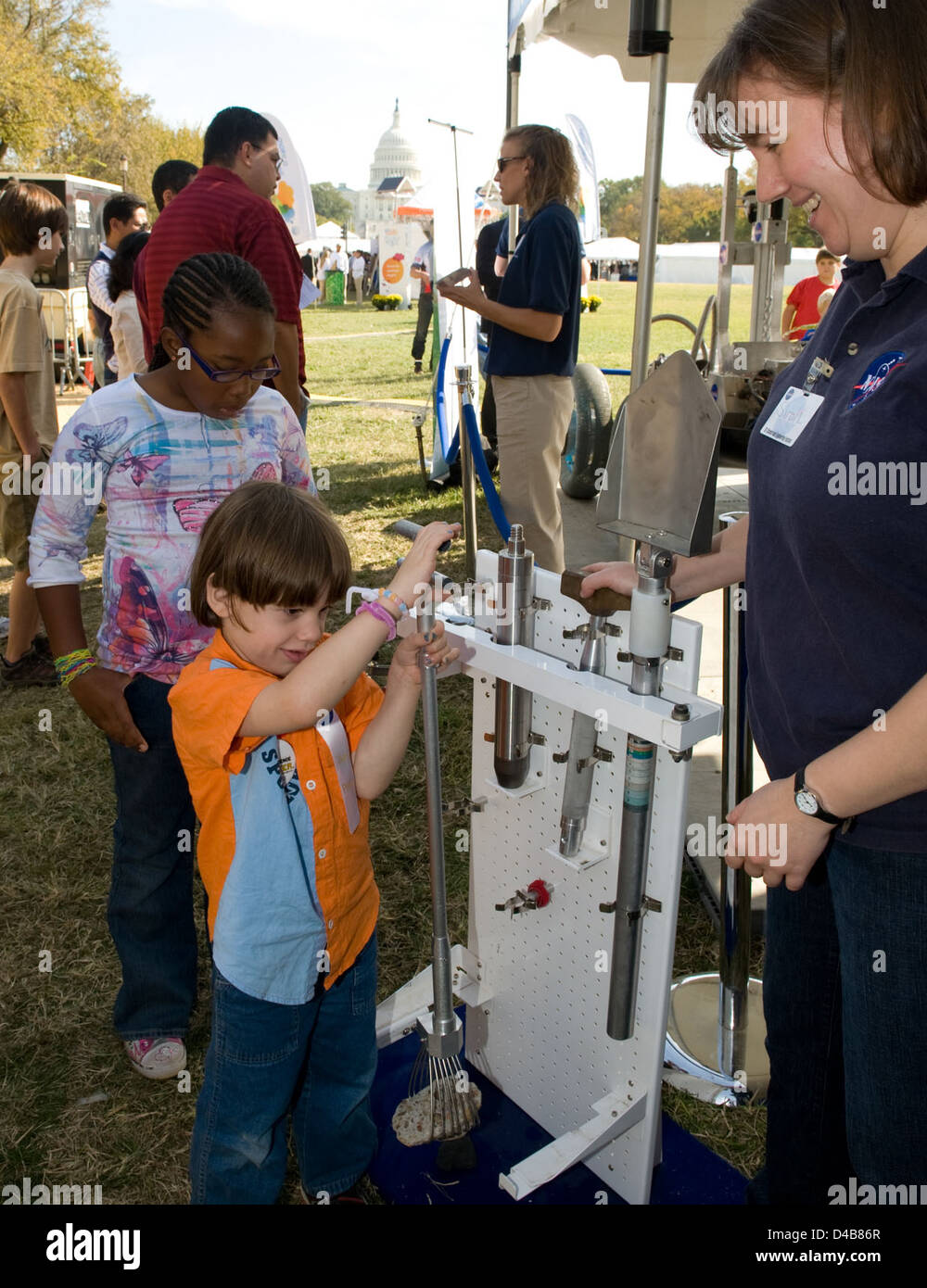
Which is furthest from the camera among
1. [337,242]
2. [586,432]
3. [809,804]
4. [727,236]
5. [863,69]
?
[337,242]

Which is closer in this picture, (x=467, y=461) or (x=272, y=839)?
(x=272, y=839)

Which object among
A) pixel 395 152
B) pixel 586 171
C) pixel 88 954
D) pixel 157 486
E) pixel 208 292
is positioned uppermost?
Answer: pixel 395 152

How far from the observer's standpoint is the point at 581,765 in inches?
69.4

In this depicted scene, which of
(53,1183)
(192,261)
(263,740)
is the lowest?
(53,1183)

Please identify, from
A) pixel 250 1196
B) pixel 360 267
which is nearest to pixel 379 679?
pixel 250 1196

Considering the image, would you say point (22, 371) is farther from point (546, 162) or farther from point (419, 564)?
point (419, 564)

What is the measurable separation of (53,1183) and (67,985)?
69cm

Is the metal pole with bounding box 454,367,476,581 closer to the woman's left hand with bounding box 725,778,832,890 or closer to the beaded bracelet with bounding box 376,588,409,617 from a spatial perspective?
the beaded bracelet with bounding box 376,588,409,617

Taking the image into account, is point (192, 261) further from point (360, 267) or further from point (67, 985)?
point (360, 267)

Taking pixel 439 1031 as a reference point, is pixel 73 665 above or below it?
above

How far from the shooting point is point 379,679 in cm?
460

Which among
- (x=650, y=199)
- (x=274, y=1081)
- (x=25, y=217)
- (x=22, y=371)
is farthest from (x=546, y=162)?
(x=274, y=1081)

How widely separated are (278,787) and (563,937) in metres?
0.69

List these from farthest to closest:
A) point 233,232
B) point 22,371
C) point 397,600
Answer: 1. point 22,371
2. point 233,232
3. point 397,600
